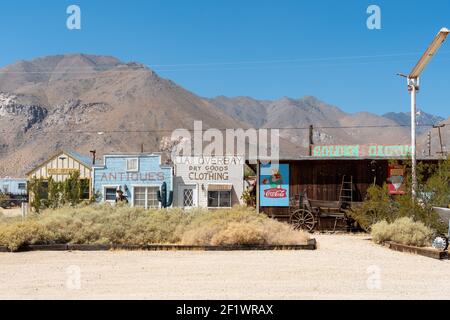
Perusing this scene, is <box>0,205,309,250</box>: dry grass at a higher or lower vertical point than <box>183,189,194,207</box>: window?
lower

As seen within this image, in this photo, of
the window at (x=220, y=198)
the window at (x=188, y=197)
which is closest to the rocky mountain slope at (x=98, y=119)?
the window at (x=188, y=197)

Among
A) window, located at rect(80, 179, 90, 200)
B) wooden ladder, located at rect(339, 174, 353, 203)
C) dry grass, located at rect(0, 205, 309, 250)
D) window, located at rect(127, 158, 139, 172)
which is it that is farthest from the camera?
window, located at rect(80, 179, 90, 200)

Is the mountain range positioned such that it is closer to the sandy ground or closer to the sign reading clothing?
the sign reading clothing

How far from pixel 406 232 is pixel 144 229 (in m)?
7.83

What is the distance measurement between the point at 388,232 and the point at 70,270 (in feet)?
33.7

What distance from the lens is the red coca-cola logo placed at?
27673mm

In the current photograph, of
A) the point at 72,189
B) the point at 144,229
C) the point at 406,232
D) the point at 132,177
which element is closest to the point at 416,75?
the point at 406,232

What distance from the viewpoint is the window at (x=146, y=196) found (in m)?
36.2

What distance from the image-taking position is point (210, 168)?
36000 mm

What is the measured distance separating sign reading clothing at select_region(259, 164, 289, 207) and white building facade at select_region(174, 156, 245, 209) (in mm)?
7925

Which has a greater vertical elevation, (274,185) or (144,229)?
(274,185)

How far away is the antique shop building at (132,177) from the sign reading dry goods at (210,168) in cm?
109

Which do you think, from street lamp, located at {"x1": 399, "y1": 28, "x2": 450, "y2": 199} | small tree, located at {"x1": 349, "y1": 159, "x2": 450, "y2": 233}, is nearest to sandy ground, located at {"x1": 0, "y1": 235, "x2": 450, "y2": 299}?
small tree, located at {"x1": 349, "y1": 159, "x2": 450, "y2": 233}

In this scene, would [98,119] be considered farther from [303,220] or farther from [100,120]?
[303,220]
